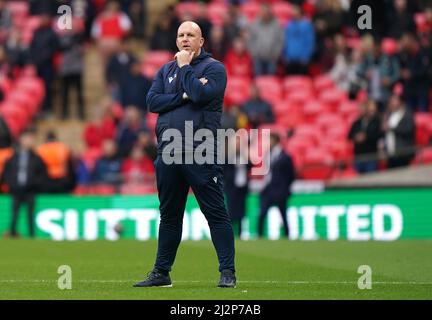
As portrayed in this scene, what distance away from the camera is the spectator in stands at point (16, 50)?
30109mm

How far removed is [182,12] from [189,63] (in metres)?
18.7

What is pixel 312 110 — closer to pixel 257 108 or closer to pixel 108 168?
pixel 257 108

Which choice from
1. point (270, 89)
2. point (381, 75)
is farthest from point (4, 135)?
point (381, 75)

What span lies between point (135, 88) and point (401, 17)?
6188mm

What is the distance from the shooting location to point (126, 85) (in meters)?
28.3

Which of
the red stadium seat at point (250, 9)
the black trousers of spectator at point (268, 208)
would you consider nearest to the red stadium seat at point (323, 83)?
the red stadium seat at point (250, 9)

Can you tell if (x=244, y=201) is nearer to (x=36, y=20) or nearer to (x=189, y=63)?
(x=36, y=20)

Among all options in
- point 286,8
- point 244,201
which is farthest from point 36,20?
point 244,201

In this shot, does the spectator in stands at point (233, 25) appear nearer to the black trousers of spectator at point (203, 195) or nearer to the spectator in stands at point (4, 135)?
the spectator in stands at point (4, 135)

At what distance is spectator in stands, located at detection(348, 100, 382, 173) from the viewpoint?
25219 millimetres

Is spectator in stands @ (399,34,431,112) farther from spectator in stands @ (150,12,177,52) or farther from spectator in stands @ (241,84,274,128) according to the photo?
spectator in stands @ (150,12,177,52)

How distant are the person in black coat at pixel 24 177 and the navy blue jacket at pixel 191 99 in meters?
12.4

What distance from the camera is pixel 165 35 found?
2972cm
